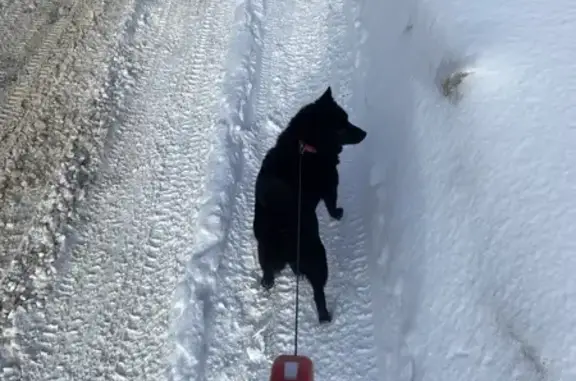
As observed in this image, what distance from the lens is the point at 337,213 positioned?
14.0ft

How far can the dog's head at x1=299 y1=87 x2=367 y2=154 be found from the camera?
384 centimetres

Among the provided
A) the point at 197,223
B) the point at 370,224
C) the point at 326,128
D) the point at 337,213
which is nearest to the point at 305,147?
the point at 326,128

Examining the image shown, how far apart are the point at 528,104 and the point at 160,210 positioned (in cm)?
246

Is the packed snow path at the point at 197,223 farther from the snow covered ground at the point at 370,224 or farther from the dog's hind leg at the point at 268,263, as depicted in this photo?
the dog's hind leg at the point at 268,263

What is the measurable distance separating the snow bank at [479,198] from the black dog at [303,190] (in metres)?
0.46

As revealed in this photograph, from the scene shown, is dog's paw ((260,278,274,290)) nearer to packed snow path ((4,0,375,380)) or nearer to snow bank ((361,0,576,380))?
packed snow path ((4,0,375,380))

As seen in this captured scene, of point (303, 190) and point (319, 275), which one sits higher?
point (303, 190)

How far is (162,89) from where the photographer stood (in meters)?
5.40

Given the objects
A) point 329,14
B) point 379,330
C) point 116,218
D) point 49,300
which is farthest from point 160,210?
point 329,14

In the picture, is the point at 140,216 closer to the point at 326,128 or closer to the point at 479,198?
the point at 326,128

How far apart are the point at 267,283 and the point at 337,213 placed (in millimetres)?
736

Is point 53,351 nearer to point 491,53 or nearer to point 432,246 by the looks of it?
point 432,246

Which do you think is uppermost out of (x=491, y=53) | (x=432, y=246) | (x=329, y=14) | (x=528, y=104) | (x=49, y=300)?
(x=329, y=14)

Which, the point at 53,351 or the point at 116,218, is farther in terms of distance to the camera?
the point at 116,218
